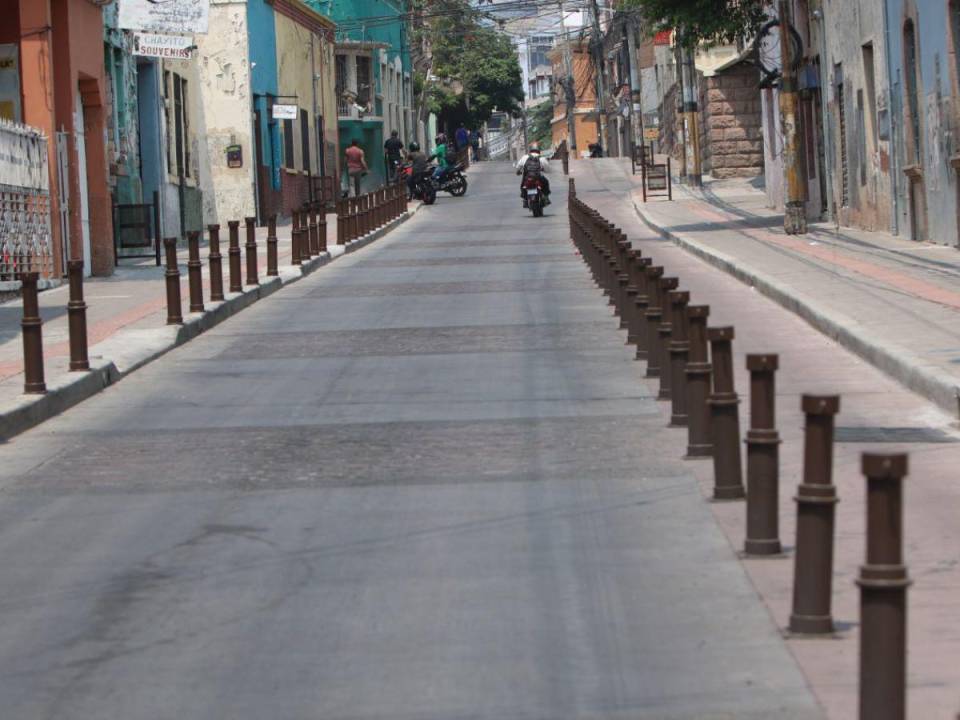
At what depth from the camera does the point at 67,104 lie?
2375 centimetres

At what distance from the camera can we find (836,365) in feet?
42.6

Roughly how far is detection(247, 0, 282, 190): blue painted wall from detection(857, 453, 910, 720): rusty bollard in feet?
127

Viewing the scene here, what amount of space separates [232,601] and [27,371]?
5721mm

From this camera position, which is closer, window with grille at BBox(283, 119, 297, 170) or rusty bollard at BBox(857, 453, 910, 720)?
rusty bollard at BBox(857, 453, 910, 720)

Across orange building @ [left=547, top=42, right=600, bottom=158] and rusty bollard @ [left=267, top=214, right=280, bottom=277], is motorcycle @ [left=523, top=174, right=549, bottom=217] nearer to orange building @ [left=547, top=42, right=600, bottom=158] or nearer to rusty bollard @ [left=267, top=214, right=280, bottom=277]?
rusty bollard @ [left=267, top=214, right=280, bottom=277]

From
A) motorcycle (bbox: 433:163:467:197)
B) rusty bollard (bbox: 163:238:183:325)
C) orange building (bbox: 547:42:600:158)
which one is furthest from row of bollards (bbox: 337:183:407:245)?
orange building (bbox: 547:42:600:158)

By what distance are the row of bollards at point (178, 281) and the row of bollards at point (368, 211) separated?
1581 millimetres

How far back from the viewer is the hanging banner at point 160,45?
25328 mm

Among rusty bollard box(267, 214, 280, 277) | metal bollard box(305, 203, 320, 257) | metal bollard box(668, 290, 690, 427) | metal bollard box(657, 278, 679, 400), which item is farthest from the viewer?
metal bollard box(305, 203, 320, 257)

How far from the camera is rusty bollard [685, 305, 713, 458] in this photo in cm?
852

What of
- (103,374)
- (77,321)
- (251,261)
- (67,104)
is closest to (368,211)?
(67,104)

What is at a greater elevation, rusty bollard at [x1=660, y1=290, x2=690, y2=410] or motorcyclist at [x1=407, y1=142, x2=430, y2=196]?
motorcyclist at [x1=407, y1=142, x2=430, y2=196]

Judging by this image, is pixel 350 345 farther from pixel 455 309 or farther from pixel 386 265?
pixel 386 265

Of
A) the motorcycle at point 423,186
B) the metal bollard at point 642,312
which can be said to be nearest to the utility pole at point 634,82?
the motorcycle at point 423,186
